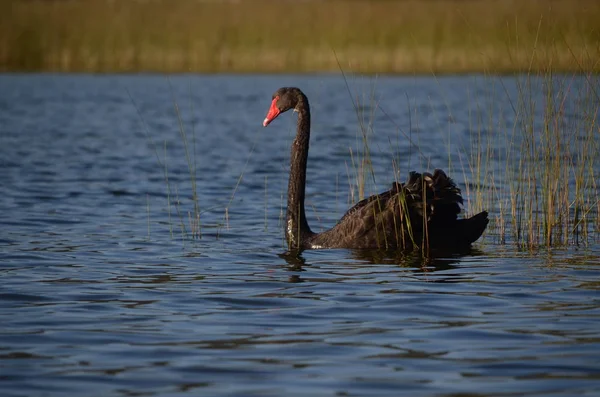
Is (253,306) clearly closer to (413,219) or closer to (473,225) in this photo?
(413,219)

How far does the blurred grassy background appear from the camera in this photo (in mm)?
29594

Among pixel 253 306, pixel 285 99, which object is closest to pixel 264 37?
pixel 285 99

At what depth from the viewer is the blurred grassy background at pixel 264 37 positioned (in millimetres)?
29594

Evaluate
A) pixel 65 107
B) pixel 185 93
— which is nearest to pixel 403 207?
pixel 65 107

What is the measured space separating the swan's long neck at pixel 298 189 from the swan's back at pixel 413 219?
1.53ft

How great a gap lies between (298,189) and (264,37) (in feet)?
82.6

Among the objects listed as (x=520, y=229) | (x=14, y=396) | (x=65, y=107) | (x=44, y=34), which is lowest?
(x=14, y=396)

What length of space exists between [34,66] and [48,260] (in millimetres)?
24411

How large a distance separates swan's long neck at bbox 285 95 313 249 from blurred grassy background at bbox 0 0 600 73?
1977 centimetres

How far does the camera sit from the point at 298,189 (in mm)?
8562

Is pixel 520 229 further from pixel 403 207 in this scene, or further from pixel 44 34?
pixel 44 34

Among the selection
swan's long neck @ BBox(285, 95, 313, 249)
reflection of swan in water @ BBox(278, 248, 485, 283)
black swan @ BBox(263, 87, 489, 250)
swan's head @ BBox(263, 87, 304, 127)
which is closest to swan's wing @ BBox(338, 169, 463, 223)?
black swan @ BBox(263, 87, 489, 250)

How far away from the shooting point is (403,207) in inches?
301

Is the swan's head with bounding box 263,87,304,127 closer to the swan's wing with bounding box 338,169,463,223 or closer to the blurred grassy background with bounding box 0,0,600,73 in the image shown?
the swan's wing with bounding box 338,169,463,223
